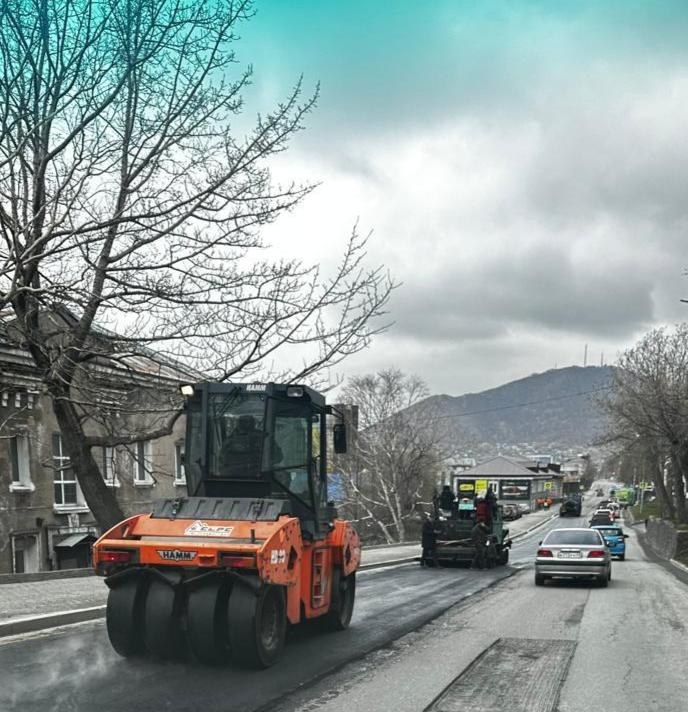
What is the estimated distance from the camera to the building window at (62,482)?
1095 inches

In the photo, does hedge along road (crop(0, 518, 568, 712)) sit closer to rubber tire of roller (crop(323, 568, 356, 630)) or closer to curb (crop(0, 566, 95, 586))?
rubber tire of roller (crop(323, 568, 356, 630))

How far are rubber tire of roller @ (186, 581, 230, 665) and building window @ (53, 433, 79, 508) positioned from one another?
19615 millimetres

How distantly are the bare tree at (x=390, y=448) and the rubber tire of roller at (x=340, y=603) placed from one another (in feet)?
159

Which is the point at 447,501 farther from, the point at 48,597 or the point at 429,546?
the point at 48,597

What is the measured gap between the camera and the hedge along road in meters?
7.54

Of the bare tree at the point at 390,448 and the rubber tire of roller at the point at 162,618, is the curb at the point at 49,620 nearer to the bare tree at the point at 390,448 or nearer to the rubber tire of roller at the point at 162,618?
the rubber tire of roller at the point at 162,618

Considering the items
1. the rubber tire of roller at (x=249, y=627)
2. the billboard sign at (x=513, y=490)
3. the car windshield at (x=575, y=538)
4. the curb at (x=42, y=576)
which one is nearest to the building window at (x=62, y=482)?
the curb at (x=42, y=576)

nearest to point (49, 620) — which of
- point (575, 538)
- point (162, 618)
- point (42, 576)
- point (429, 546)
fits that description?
point (162, 618)

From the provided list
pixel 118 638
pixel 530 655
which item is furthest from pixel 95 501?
pixel 530 655

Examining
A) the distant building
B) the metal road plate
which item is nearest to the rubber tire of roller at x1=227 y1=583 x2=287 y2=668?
the metal road plate

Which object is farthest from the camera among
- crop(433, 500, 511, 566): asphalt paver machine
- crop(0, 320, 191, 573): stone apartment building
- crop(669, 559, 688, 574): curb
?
crop(433, 500, 511, 566): asphalt paver machine

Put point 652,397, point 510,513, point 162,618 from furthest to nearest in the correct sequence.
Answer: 1. point 510,513
2. point 652,397
3. point 162,618

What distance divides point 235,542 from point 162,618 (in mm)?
1074

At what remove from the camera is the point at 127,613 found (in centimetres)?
923
